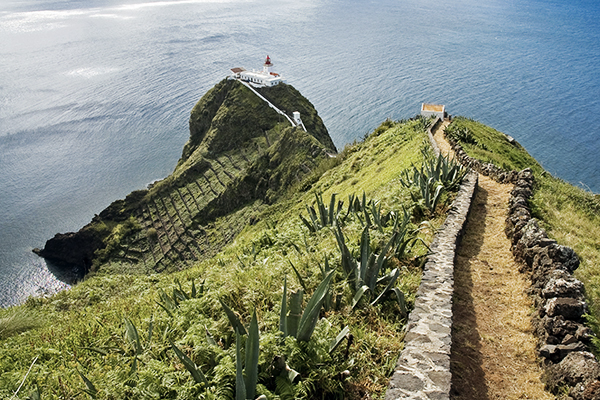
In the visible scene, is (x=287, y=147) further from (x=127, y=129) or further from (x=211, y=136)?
(x=127, y=129)

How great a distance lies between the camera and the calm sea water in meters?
55.1

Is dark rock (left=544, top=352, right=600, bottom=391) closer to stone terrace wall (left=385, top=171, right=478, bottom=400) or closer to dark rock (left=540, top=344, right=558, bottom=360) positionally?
dark rock (left=540, top=344, right=558, bottom=360)

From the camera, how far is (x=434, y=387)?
383cm

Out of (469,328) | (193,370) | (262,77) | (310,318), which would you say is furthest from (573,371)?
(262,77)

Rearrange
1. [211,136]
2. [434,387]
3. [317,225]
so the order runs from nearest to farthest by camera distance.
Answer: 1. [434,387]
2. [317,225]
3. [211,136]

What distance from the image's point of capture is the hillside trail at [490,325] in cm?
452

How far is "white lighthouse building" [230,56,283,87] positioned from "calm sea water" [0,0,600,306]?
8.72 metres

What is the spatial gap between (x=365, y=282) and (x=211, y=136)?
62465mm

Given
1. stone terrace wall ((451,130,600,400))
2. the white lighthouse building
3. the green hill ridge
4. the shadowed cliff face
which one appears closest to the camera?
the green hill ridge

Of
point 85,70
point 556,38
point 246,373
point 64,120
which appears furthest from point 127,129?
point 556,38

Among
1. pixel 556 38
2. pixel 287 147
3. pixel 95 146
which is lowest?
pixel 95 146

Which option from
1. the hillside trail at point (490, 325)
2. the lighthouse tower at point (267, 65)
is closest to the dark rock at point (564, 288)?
the hillside trail at point (490, 325)

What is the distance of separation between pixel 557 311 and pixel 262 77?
6484cm

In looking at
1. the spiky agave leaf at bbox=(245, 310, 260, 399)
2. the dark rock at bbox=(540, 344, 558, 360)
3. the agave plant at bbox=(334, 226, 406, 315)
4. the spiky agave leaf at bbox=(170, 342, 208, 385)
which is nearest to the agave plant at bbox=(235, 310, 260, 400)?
the spiky agave leaf at bbox=(245, 310, 260, 399)
